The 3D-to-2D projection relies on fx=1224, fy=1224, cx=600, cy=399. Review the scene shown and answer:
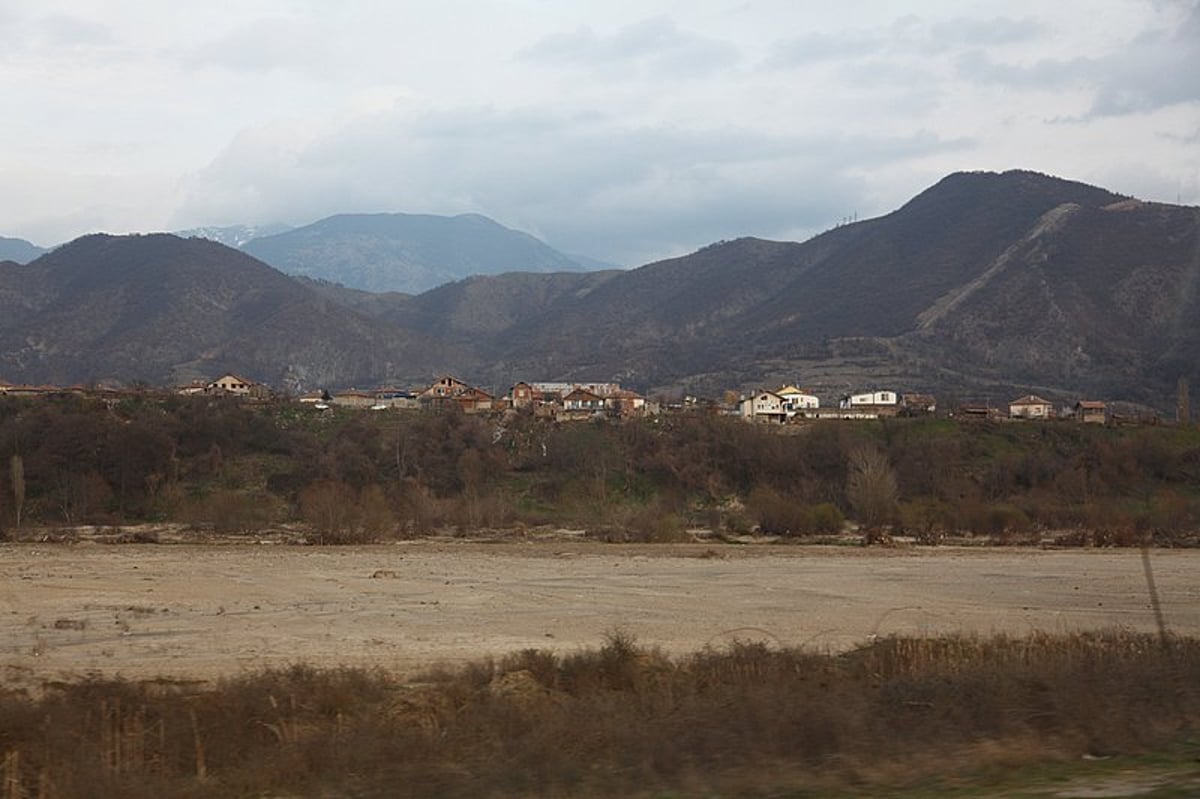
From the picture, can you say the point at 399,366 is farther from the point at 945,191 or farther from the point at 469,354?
the point at 945,191

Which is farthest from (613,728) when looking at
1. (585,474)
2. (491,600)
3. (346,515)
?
(585,474)

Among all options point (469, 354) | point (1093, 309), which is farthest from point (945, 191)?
point (469, 354)

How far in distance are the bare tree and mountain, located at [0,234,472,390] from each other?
8439 cm

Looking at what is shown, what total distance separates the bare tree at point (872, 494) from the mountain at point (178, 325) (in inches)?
3322

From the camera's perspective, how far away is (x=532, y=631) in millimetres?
24281

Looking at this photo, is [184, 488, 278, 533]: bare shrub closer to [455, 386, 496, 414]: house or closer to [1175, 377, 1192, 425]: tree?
[455, 386, 496, 414]: house

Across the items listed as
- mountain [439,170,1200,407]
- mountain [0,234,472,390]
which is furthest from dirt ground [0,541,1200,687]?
mountain [0,234,472,390]

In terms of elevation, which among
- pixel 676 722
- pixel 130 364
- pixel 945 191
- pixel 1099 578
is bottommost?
pixel 1099 578

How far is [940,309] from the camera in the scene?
136750mm

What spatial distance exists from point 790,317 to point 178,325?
75.3 m

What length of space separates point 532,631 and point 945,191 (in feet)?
525

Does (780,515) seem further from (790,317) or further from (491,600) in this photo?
(790,317)

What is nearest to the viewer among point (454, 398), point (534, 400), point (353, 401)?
point (454, 398)

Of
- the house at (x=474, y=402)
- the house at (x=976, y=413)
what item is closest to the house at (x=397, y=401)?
the house at (x=474, y=402)
